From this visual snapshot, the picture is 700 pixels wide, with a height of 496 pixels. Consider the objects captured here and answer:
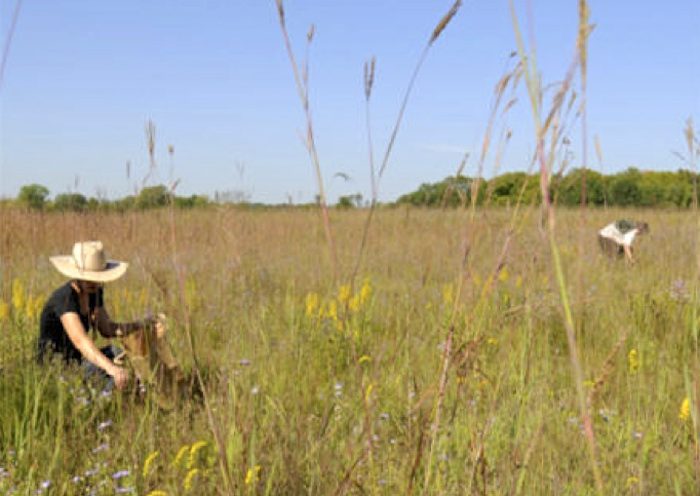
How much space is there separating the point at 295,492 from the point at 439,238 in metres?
8.37

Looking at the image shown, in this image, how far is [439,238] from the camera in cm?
987

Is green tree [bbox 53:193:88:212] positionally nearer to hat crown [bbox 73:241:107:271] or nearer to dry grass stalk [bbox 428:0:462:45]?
hat crown [bbox 73:241:107:271]

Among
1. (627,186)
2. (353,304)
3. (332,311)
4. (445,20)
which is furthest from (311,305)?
(627,186)

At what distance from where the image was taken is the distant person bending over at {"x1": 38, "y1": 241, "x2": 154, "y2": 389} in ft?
10.9

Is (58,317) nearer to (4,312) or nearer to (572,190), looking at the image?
(4,312)

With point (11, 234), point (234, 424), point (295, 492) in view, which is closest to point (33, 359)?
point (234, 424)

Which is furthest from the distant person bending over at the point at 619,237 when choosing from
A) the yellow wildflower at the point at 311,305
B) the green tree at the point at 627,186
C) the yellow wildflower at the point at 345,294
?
the green tree at the point at 627,186

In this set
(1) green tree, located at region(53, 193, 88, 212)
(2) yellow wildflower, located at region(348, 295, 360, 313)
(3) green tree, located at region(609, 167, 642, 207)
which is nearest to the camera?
(2) yellow wildflower, located at region(348, 295, 360, 313)

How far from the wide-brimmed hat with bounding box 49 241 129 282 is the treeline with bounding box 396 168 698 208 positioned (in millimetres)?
1694

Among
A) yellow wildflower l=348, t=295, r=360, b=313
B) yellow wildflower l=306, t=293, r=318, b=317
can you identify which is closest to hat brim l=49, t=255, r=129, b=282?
yellow wildflower l=306, t=293, r=318, b=317

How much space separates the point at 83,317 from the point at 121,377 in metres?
0.90

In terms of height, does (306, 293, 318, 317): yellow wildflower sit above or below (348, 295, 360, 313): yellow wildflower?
below

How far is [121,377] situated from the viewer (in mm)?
2988

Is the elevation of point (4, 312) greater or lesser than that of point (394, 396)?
greater
